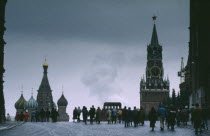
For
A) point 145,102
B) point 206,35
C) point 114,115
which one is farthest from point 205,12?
point 145,102

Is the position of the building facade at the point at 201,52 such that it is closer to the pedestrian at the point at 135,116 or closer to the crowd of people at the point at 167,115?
the crowd of people at the point at 167,115

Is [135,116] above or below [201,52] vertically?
below

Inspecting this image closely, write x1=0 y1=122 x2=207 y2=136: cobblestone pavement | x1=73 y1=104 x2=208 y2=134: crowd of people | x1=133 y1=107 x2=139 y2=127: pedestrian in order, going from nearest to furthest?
x1=0 y1=122 x2=207 y2=136: cobblestone pavement < x1=73 y1=104 x2=208 y2=134: crowd of people < x1=133 y1=107 x2=139 y2=127: pedestrian

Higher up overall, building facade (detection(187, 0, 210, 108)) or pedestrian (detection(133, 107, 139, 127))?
building facade (detection(187, 0, 210, 108))

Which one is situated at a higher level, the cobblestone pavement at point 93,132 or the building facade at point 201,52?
the building facade at point 201,52

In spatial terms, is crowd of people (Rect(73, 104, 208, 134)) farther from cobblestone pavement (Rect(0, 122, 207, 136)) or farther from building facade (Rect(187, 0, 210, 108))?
building facade (Rect(187, 0, 210, 108))

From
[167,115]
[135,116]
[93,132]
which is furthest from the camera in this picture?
[135,116]

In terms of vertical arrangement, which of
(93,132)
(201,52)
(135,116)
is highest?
(201,52)

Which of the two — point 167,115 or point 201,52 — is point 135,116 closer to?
point 167,115

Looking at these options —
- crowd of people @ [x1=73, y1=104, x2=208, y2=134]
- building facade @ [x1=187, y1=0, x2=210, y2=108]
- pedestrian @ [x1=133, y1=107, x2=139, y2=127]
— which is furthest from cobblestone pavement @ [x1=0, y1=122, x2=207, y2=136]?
building facade @ [x1=187, y1=0, x2=210, y2=108]

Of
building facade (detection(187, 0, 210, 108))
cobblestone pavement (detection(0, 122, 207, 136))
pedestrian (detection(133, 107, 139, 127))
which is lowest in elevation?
cobblestone pavement (detection(0, 122, 207, 136))

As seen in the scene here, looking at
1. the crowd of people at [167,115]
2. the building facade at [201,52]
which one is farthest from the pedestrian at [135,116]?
the building facade at [201,52]

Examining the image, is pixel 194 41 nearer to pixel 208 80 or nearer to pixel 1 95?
pixel 208 80

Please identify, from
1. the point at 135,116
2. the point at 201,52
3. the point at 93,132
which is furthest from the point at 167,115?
the point at 201,52
